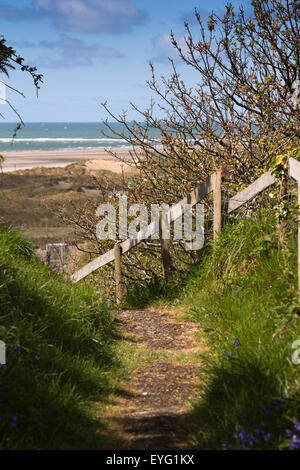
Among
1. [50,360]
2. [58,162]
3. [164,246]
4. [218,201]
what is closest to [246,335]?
[50,360]

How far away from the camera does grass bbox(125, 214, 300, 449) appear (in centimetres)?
377

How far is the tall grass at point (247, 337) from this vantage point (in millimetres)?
3758

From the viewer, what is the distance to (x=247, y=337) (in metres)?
4.93

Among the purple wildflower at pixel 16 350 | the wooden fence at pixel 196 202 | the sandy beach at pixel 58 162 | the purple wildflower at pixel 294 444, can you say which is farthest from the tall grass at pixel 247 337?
the sandy beach at pixel 58 162

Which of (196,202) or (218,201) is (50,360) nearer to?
(218,201)

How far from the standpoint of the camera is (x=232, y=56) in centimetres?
904

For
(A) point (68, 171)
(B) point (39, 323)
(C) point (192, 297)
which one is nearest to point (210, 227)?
(C) point (192, 297)

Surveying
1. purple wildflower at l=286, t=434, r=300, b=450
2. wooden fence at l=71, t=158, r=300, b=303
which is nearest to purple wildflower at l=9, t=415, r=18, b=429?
purple wildflower at l=286, t=434, r=300, b=450

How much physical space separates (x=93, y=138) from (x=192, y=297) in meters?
134

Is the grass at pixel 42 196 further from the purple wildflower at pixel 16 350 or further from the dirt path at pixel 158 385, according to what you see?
the purple wildflower at pixel 16 350
